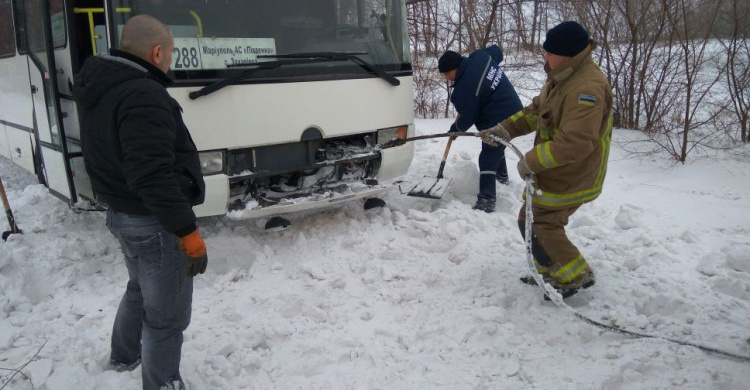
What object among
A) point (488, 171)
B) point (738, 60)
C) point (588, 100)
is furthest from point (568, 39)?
point (738, 60)

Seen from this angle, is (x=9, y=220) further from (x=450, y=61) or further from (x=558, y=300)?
(x=558, y=300)

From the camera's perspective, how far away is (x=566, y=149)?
10.4 feet

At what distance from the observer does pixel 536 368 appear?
116 inches

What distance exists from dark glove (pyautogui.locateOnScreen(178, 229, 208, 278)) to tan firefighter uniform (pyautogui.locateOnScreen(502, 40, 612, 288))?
6.83ft

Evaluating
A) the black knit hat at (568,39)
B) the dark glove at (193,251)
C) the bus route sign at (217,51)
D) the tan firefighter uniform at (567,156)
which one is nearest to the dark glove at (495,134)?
the tan firefighter uniform at (567,156)

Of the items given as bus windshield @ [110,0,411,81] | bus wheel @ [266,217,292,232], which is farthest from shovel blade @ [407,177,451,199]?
bus wheel @ [266,217,292,232]

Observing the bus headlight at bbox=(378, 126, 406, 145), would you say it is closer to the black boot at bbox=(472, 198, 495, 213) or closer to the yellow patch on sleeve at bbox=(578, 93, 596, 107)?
the black boot at bbox=(472, 198, 495, 213)

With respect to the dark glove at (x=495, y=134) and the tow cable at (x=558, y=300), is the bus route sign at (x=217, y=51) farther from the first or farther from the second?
the tow cable at (x=558, y=300)

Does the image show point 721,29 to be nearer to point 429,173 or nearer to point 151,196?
point 429,173

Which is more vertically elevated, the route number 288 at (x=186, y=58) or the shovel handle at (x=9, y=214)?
the route number 288 at (x=186, y=58)

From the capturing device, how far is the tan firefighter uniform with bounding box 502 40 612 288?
125 inches

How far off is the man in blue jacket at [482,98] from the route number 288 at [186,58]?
2564mm

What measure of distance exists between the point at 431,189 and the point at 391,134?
3.10ft

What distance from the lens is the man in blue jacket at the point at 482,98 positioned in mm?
5387
